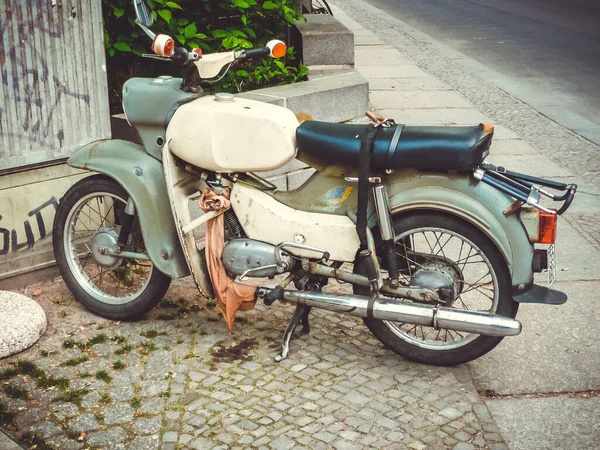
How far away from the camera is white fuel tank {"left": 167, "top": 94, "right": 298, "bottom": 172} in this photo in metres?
4.36

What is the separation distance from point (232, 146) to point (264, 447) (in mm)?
1475

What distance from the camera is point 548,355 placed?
15.1ft

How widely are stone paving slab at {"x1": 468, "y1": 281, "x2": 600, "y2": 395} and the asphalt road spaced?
4.05 meters

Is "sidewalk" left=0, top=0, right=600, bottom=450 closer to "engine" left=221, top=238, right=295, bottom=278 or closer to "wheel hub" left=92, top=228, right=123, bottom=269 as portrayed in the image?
"wheel hub" left=92, top=228, right=123, bottom=269

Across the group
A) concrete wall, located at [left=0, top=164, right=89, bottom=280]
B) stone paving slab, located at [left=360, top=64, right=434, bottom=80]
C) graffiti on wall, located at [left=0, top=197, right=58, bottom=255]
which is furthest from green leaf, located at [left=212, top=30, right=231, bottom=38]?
stone paving slab, located at [left=360, top=64, right=434, bottom=80]

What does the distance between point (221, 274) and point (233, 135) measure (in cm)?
72

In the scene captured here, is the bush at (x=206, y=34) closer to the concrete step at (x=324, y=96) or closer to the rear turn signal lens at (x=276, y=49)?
the concrete step at (x=324, y=96)

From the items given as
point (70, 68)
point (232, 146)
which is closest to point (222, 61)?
point (232, 146)

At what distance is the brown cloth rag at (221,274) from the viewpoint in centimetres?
453

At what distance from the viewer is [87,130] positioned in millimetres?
5434

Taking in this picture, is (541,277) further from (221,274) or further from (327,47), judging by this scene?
(327,47)

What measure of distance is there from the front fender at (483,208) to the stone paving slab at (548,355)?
50 centimetres

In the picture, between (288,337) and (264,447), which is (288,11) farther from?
(264,447)

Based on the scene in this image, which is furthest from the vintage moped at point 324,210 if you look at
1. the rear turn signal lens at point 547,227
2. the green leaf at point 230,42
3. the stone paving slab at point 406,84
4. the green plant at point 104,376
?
the stone paving slab at point 406,84
